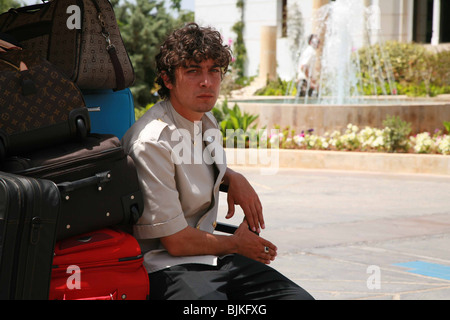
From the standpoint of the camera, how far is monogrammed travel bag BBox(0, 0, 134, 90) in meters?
2.53

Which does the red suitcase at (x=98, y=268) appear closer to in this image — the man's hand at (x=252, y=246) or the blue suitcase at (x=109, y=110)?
the man's hand at (x=252, y=246)

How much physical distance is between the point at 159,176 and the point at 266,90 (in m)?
20.1

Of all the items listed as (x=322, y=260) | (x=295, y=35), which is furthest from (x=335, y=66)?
(x=322, y=260)

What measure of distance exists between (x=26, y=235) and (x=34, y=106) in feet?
1.55

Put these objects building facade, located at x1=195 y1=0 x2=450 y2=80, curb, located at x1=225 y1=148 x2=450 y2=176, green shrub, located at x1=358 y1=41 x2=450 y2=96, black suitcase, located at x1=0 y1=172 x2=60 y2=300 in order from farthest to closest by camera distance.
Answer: building facade, located at x1=195 y1=0 x2=450 y2=80 → green shrub, located at x1=358 y1=41 x2=450 y2=96 → curb, located at x1=225 y1=148 x2=450 y2=176 → black suitcase, located at x1=0 y1=172 x2=60 y2=300

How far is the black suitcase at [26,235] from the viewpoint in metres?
1.80

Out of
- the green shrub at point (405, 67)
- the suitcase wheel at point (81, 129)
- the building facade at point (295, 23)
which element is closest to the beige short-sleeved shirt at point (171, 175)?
the suitcase wheel at point (81, 129)

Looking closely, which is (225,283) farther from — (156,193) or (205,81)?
(205,81)

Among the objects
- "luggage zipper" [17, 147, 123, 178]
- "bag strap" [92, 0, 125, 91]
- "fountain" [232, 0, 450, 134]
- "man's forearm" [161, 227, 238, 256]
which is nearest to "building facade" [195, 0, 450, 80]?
"fountain" [232, 0, 450, 134]

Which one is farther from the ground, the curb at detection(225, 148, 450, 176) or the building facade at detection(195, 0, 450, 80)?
the building facade at detection(195, 0, 450, 80)

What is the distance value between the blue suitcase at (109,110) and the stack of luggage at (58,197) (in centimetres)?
41

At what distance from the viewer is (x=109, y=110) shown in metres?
2.72

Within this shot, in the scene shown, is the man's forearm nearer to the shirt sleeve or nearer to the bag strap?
the shirt sleeve

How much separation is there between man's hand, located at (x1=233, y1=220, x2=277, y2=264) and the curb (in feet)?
24.3
